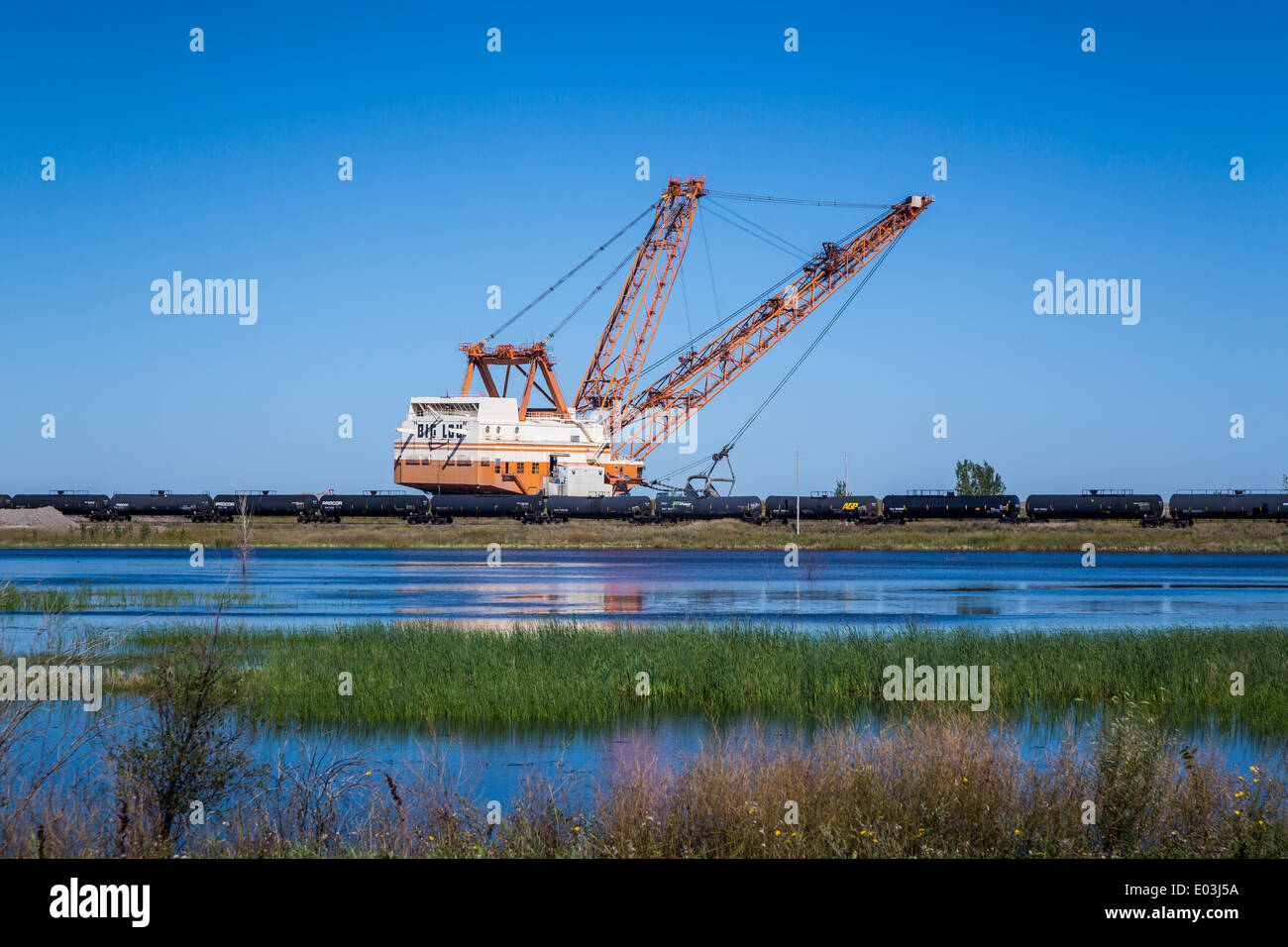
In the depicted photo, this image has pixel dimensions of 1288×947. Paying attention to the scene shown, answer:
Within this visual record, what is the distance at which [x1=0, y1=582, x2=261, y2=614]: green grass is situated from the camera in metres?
27.3

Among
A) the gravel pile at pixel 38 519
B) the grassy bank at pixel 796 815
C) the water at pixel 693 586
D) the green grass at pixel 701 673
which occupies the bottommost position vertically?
the water at pixel 693 586

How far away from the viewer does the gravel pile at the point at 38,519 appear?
78188mm

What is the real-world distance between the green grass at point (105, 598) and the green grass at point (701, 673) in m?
7.92

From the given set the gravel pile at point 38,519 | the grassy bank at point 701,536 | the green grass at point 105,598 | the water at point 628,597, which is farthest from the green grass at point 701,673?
the gravel pile at point 38,519

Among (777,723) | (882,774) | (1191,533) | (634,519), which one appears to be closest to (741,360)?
(634,519)

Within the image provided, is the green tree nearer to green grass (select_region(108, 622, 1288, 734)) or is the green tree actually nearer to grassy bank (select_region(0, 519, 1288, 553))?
grassy bank (select_region(0, 519, 1288, 553))

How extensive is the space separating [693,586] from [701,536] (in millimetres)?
36011

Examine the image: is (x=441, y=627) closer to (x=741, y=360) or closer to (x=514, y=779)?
(x=514, y=779)

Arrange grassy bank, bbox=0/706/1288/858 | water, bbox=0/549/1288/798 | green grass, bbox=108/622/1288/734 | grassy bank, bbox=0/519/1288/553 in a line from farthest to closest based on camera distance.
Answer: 1. grassy bank, bbox=0/519/1288/553
2. green grass, bbox=108/622/1288/734
3. water, bbox=0/549/1288/798
4. grassy bank, bbox=0/706/1288/858

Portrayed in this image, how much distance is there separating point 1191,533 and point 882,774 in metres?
73.6

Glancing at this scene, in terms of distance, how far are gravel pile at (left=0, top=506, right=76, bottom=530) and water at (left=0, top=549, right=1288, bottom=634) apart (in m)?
14.4

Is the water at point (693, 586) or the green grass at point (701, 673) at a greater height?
the green grass at point (701, 673)

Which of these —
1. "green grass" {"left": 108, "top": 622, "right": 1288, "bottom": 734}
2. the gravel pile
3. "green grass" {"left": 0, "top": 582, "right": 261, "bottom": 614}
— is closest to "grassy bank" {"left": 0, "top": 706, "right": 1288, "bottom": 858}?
"green grass" {"left": 108, "top": 622, "right": 1288, "bottom": 734}

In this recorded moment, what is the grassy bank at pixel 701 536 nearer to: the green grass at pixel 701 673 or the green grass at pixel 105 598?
the green grass at pixel 105 598
